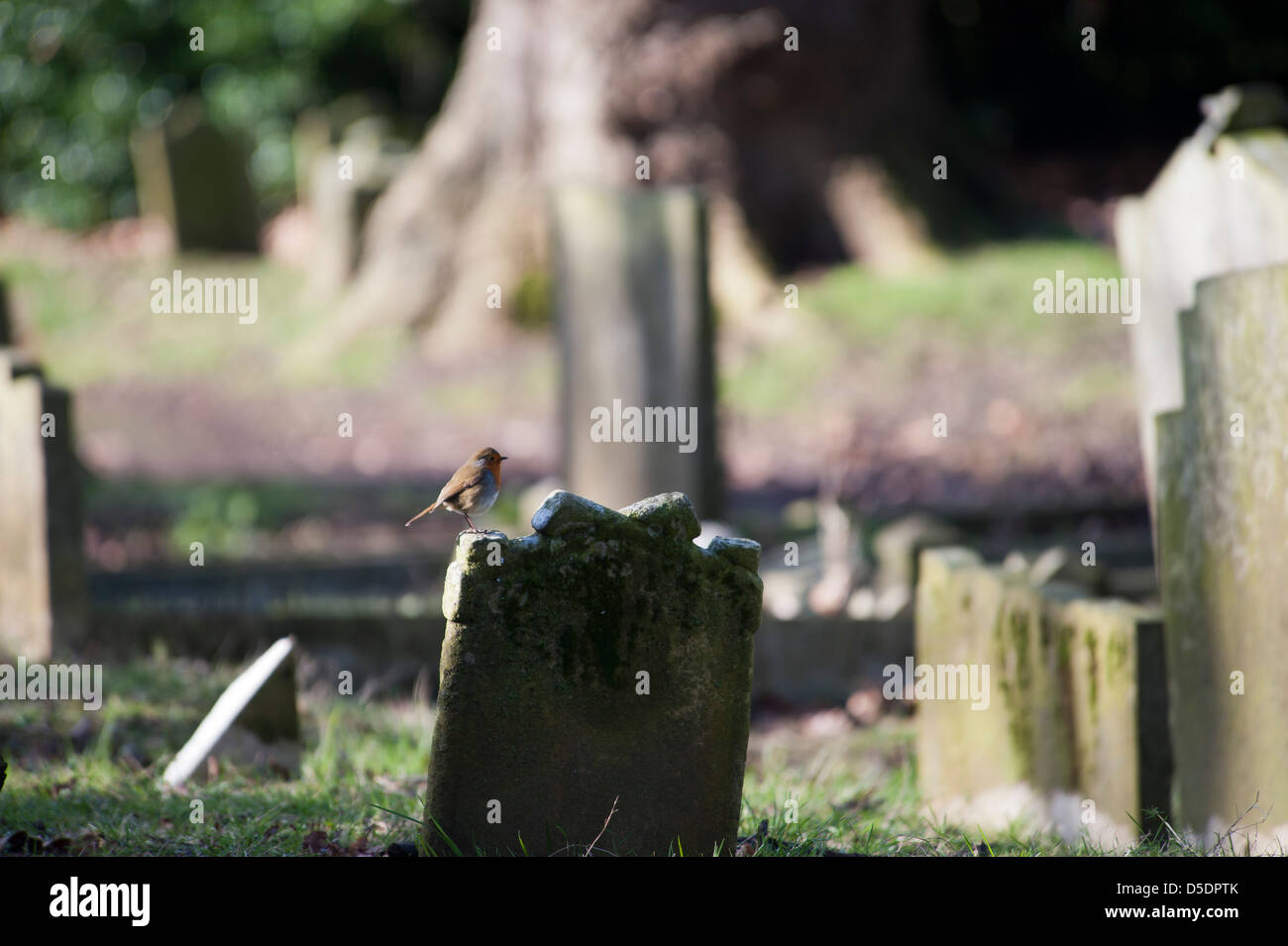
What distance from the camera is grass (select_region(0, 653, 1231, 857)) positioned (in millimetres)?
3217

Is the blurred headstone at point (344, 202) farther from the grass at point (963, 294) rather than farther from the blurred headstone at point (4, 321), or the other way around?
the blurred headstone at point (4, 321)

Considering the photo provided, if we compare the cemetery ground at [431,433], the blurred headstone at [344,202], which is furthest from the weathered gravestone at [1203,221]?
the blurred headstone at [344,202]

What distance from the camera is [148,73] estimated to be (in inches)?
806

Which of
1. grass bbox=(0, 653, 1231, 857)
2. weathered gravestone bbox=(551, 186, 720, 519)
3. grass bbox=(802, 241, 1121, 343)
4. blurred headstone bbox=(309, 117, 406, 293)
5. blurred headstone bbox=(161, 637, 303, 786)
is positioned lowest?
grass bbox=(0, 653, 1231, 857)

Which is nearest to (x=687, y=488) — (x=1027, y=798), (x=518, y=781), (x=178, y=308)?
(x=1027, y=798)

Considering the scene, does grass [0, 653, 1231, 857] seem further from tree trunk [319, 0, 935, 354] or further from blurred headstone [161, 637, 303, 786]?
tree trunk [319, 0, 935, 354]

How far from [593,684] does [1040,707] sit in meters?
1.89

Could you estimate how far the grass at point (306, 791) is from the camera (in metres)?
3.22

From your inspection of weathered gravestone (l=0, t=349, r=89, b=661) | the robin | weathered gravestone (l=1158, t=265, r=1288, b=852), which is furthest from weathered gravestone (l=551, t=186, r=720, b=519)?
the robin

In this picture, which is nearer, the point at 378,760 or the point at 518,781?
the point at 518,781

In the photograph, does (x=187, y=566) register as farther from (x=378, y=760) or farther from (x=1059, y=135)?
(x=1059, y=135)

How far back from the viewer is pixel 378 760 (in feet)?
14.0

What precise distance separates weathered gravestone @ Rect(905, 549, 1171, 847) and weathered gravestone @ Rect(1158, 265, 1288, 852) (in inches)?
4.6
